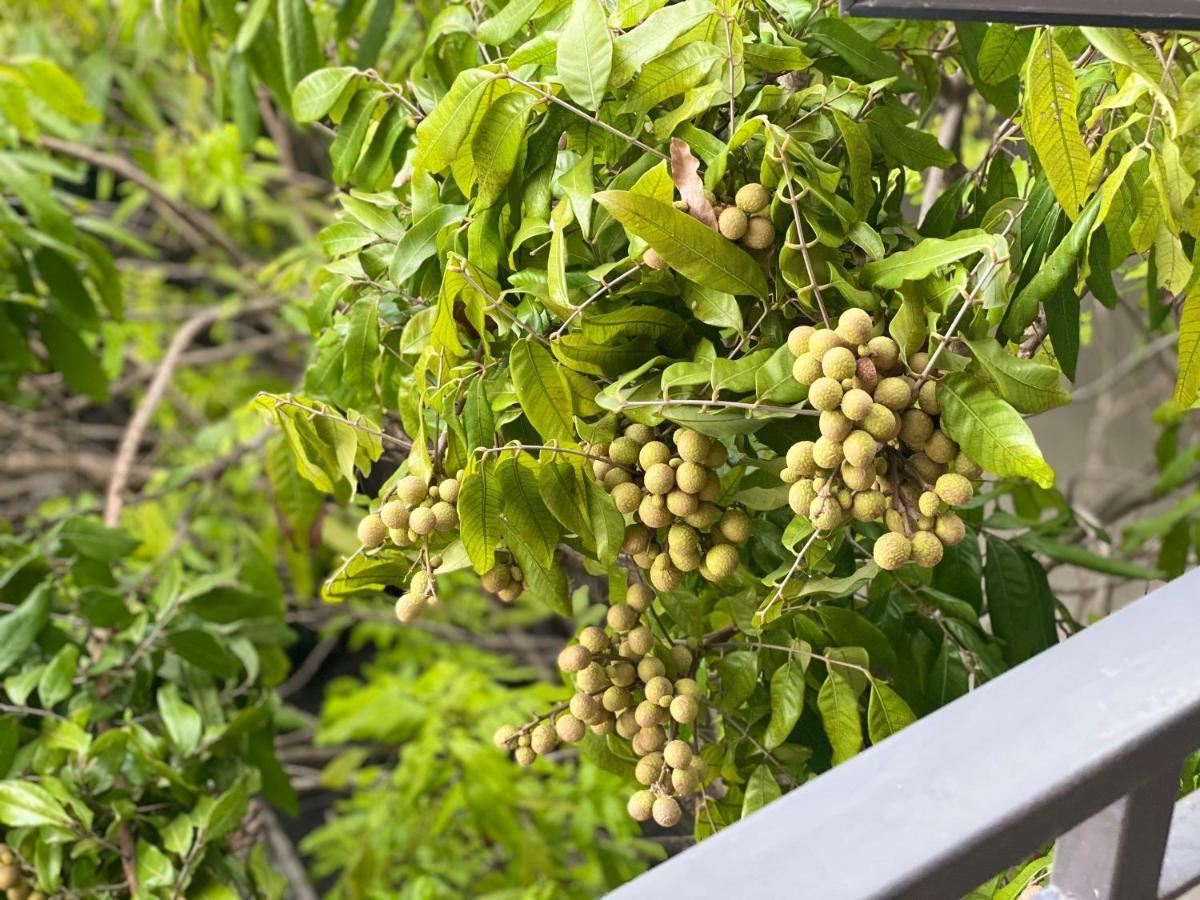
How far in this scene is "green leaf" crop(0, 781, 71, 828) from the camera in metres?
0.83

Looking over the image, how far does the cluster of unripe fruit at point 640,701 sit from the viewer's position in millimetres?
589

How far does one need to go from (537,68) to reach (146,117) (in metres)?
1.59

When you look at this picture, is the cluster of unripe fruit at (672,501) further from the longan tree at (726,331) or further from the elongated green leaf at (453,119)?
the elongated green leaf at (453,119)

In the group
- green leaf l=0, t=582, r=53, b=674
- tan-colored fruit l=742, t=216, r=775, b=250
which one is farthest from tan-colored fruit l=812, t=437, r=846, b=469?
green leaf l=0, t=582, r=53, b=674

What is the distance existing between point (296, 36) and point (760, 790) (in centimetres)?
73

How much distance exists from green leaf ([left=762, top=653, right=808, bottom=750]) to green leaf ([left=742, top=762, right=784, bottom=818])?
0.05 ft

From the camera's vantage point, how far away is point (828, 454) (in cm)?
45

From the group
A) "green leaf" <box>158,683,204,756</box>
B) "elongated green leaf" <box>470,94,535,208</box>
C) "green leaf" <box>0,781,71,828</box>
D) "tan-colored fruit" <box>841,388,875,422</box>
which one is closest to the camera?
"tan-colored fruit" <box>841,388,875,422</box>

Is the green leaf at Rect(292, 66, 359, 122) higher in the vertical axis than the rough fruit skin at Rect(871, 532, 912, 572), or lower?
higher

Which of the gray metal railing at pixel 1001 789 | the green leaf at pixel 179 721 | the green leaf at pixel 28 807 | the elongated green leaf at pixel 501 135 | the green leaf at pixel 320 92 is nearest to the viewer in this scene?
the gray metal railing at pixel 1001 789

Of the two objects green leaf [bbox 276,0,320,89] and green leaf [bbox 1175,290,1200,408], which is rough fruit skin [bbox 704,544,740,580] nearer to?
green leaf [bbox 1175,290,1200,408]

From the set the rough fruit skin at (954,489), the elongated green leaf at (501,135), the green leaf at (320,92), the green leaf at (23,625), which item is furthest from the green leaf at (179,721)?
the rough fruit skin at (954,489)

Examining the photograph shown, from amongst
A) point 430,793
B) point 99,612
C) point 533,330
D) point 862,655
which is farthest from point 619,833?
point 533,330

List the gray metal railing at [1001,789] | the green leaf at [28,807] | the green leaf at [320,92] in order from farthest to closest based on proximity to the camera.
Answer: the green leaf at [28,807], the green leaf at [320,92], the gray metal railing at [1001,789]
